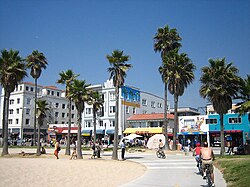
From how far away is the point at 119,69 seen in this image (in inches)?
1028

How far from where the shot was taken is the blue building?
4756 cm

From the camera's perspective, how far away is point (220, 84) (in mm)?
26000

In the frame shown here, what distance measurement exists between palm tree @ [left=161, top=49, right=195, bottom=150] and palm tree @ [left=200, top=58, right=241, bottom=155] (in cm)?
986

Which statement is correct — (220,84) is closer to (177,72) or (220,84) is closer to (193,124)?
(177,72)

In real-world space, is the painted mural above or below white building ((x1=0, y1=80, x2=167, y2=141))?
below

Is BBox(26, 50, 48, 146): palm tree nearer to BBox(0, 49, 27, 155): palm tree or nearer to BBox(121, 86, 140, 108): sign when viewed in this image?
BBox(0, 49, 27, 155): palm tree

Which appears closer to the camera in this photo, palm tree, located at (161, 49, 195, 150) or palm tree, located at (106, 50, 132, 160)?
palm tree, located at (106, 50, 132, 160)

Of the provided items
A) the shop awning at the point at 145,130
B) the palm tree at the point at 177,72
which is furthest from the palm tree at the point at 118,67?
the shop awning at the point at 145,130

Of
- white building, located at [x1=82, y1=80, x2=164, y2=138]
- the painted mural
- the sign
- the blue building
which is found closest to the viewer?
the blue building

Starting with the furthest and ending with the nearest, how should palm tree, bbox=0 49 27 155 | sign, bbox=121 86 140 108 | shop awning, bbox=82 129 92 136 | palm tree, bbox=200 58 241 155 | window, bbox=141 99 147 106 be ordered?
window, bbox=141 99 147 106, shop awning, bbox=82 129 92 136, sign, bbox=121 86 140 108, palm tree, bbox=0 49 27 155, palm tree, bbox=200 58 241 155

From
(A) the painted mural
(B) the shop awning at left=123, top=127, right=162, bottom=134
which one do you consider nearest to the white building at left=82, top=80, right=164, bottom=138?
(B) the shop awning at left=123, top=127, right=162, bottom=134

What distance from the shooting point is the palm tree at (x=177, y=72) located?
1435 inches

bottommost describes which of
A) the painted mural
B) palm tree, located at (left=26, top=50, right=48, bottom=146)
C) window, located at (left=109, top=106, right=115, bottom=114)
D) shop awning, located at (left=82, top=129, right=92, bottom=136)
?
shop awning, located at (left=82, top=129, right=92, bottom=136)

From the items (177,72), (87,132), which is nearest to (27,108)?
(87,132)
